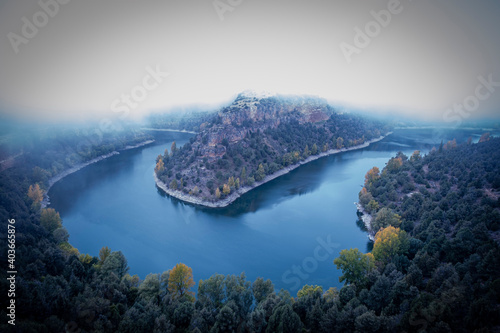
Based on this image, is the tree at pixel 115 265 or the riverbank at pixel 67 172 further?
the riverbank at pixel 67 172

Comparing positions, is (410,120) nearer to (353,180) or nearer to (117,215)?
(353,180)

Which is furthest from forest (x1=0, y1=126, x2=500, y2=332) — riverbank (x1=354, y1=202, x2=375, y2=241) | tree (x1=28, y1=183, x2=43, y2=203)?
tree (x1=28, y1=183, x2=43, y2=203)

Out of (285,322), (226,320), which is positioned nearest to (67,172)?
(226,320)

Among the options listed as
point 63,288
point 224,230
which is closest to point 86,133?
point 224,230

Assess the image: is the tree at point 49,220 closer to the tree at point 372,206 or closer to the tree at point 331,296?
the tree at point 331,296

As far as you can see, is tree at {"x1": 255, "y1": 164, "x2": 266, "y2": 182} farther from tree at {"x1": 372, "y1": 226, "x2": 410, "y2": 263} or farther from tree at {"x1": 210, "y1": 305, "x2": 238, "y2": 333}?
tree at {"x1": 210, "y1": 305, "x2": 238, "y2": 333}

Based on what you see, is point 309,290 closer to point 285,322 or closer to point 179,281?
point 285,322

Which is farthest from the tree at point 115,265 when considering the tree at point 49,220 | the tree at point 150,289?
the tree at point 49,220
